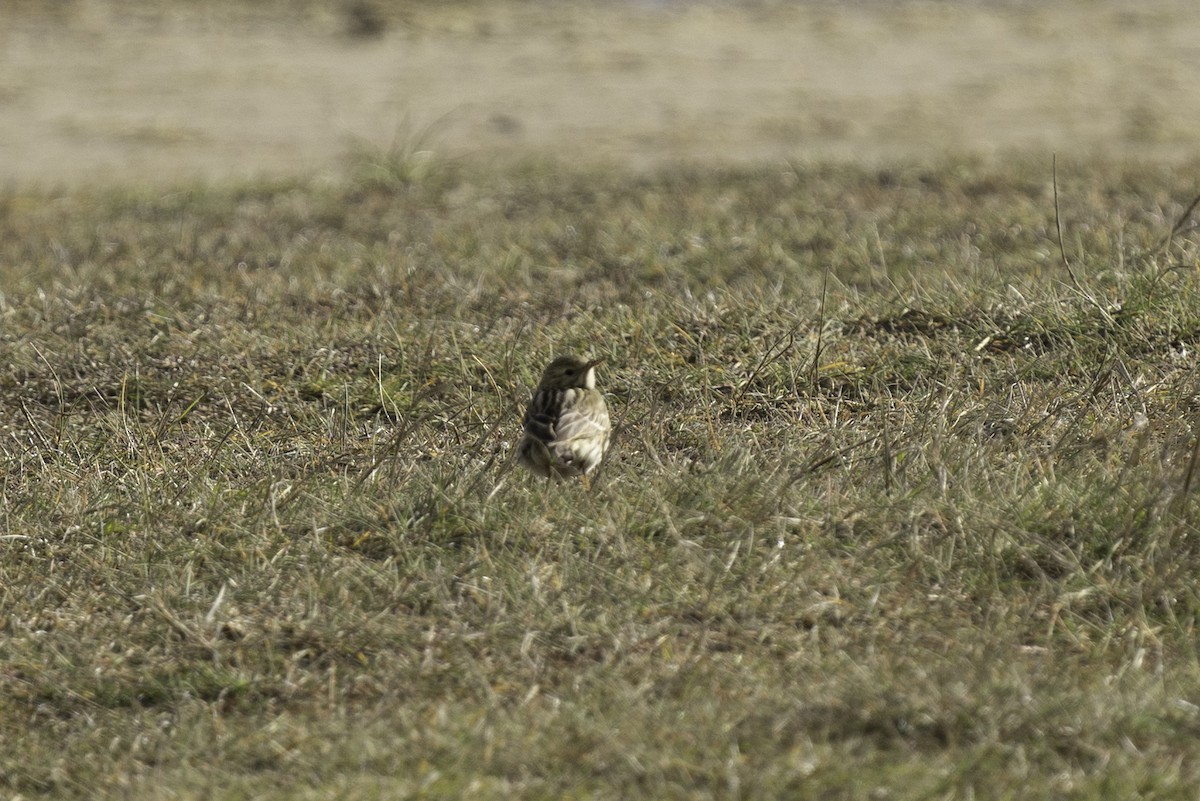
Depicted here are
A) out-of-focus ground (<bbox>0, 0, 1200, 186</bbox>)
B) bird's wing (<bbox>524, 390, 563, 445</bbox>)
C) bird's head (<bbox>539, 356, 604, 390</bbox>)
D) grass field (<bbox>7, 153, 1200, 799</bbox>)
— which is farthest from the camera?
out-of-focus ground (<bbox>0, 0, 1200, 186</bbox>)

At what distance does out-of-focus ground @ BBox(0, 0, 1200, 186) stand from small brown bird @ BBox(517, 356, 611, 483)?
728cm

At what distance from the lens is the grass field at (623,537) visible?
13.6 ft

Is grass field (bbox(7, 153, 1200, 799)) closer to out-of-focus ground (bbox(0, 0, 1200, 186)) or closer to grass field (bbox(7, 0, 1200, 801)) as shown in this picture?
grass field (bbox(7, 0, 1200, 801))

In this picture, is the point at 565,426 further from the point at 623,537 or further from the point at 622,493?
the point at 623,537

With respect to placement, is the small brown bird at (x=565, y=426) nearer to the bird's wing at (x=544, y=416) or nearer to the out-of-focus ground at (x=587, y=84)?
the bird's wing at (x=544, y=416)

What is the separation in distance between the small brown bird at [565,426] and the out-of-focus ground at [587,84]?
7279 millimetres

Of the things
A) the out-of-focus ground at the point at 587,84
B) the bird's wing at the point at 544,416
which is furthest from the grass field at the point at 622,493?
the out-of-focus ground at the point at 587,84

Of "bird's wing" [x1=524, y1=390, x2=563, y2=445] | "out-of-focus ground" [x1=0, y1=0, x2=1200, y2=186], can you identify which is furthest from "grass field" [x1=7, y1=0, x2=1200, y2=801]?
"out-of-focus ground" [x1=0, y1=0, x2=1200, y2=186]

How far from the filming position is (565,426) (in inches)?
214

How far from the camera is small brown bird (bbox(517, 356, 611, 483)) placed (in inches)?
214

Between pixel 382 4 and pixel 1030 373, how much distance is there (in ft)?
53.6

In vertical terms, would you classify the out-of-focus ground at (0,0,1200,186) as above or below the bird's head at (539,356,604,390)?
below

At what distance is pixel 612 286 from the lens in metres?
8.35

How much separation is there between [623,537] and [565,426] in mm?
517
